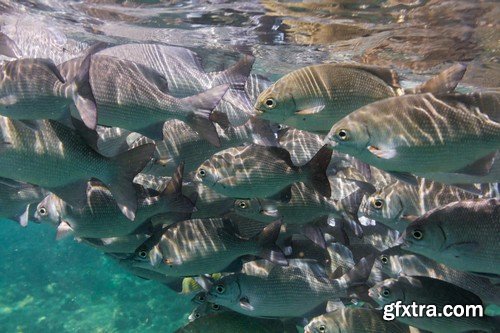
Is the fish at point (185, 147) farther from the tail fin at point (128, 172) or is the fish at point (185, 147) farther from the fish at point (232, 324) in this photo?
the fish at point (232, 324)

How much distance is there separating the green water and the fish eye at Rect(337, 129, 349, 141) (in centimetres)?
889

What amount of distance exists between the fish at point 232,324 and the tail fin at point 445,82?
3.35 m

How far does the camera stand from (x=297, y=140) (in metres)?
5.19

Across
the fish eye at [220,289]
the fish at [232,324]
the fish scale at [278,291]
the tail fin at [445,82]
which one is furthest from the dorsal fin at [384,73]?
the fish at [232,324]

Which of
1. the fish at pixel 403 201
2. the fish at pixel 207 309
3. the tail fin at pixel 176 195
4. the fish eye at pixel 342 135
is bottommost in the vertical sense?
the fish at pixel 207 309

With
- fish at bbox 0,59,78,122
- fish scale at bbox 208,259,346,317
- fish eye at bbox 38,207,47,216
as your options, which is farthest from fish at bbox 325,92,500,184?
fish eye at bbox 38,207,47,216

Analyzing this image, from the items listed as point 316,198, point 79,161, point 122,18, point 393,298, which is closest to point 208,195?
point 316,198

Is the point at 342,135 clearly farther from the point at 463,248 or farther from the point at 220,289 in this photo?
the point at 220,289

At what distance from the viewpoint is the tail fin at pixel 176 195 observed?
4.09 metres

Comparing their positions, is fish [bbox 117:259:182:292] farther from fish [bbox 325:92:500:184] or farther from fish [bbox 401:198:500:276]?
fish [bbox 401:198:500:276]

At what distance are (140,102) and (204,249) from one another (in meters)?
1.75

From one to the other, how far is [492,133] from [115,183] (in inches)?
126

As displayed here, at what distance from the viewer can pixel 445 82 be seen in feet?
10.1

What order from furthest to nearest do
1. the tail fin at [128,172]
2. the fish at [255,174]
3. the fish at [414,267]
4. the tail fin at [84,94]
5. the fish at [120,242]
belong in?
the fish at [120,242] < the fish at [414,267] < the fish at [255,174] < the tail fin at [128,172] < the tail fin at [84,94]
